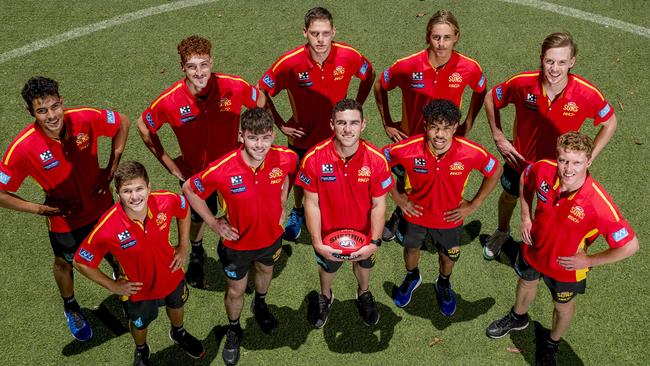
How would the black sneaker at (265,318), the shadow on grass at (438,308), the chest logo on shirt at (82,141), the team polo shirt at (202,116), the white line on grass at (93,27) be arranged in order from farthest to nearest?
the white line on grass at (93,27)
the shadow on grass at (438,308)
the black sneaker at (265,318)
the team polo shirt at (202,116)
the chest logo on shirt at (82,141)

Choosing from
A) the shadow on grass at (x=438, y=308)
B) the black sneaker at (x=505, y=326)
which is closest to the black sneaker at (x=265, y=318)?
the shadow on grass at (x=438, y=308)

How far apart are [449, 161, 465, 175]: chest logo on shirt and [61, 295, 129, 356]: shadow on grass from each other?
3.97 metres

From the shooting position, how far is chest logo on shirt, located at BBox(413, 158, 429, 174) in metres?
6.21

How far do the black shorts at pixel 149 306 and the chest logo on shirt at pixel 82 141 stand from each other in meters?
1.65

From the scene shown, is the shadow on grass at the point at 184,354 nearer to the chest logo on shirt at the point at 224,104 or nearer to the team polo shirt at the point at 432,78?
the chest logo on shirt at the point at 224,104

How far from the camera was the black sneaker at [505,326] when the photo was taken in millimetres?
6820

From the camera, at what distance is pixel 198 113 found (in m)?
6.74

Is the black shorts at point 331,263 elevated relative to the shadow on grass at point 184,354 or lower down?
elevated

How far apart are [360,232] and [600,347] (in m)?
2.90

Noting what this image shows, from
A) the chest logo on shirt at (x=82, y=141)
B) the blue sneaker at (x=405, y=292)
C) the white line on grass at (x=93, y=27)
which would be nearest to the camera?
the chest logo on shirt at (x=82, y=141)

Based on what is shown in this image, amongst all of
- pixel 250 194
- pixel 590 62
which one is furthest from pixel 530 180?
pixel 590 62

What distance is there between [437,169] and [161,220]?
8.84ft

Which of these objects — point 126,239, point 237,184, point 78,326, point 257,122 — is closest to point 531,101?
point 257,122

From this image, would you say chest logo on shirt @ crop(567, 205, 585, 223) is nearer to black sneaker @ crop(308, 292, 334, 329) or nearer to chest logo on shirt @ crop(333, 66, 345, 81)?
black sneaker @ crop(308, 292, 334, 329)
